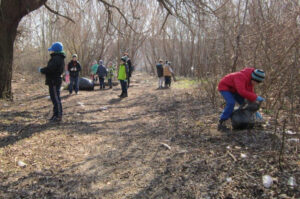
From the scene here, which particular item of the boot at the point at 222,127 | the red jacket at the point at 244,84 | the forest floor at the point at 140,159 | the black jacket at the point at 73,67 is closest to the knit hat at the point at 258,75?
the red jacket at the point at 244,84

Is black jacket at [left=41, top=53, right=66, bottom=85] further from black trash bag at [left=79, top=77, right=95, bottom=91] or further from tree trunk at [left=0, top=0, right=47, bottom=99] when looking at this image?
black trash bag at [left=79, top=77, right=95, bottom=91]

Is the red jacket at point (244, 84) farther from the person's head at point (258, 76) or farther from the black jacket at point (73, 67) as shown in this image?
the black jacket at point (73, 67)

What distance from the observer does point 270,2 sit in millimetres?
5996

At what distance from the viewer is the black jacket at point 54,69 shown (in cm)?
511

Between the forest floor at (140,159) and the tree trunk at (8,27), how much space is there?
237 cm

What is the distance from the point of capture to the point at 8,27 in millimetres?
7422

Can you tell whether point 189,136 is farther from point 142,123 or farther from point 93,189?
point 93,189

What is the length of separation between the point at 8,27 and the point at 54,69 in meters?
3.60

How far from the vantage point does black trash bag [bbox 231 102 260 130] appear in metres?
4.12

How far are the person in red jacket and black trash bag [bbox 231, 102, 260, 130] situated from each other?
0.48 feet

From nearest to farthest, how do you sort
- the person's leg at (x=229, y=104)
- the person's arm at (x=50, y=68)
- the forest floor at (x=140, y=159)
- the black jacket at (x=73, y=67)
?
the forest floor at (x=140, y=159)
the person's leg at (x=229, y=104)
the person's arm at (x=50, y=68)
the black jacket at (x=73, y=67)

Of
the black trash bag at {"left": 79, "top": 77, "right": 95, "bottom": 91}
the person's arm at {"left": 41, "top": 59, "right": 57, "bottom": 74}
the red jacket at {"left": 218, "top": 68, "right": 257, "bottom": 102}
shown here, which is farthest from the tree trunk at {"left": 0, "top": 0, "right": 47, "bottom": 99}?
the red jacket at {"left": 218, "top": 68, "right": 257, "bottom": 102}

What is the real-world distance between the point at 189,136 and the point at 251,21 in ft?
11.6

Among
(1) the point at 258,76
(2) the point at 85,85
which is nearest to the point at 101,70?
(2) the point at 85,85
